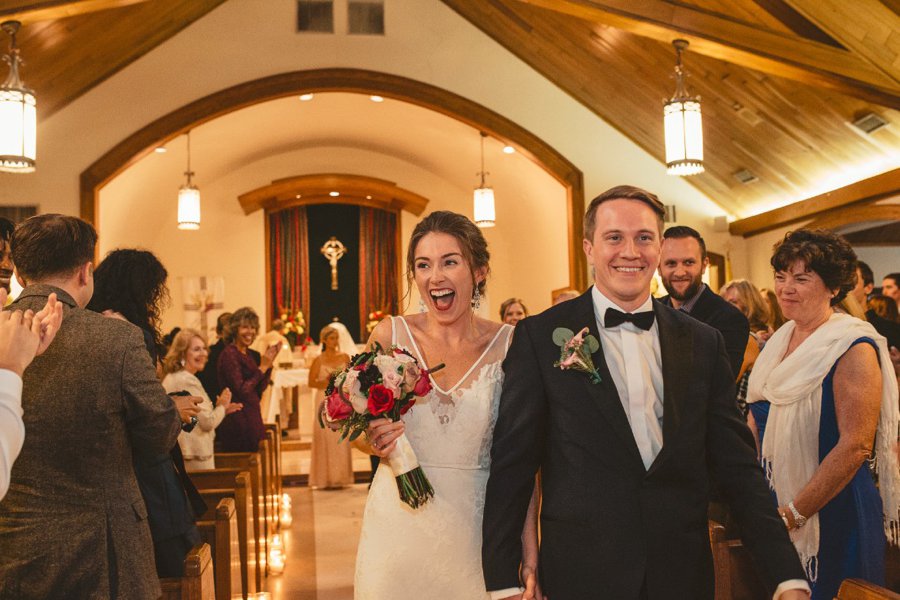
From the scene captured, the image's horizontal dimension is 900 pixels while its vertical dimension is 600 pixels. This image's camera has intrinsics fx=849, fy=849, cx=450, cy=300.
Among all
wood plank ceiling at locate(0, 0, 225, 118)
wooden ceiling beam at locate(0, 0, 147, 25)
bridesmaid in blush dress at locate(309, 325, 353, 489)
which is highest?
wood plank ceiling at locate(0, 0, 225, 118)

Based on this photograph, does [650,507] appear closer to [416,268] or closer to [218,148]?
[416,268]

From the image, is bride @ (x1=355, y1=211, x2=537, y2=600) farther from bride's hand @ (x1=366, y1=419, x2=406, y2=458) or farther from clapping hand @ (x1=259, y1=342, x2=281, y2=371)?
clapping hand @ (x1=259, y1=342, x2=281, y2=371)

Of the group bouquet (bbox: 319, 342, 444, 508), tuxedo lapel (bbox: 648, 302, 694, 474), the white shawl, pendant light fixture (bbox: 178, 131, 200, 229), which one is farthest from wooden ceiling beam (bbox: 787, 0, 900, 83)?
pendant light fixture (bbox: 178, 131, 200, 229)

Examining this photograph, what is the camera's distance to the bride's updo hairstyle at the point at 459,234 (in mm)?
2574

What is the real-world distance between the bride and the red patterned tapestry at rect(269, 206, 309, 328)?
11420 millimetres

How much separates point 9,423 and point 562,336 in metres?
1.18

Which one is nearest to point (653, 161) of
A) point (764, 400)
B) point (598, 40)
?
point (598, 40)

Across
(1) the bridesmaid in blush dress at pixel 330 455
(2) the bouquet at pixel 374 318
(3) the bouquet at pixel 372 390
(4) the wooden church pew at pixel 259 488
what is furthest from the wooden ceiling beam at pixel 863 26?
(2) the bouquet at pixel 374 318

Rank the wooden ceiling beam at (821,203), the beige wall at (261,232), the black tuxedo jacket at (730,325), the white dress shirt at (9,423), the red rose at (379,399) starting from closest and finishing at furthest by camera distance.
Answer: the white dress shirt at (9,423)
the red rose at (379,399)
the black tuxedo jacket at (730,325)
the wooden ceiling beam at (821,203)
the beige wall at (261,232)

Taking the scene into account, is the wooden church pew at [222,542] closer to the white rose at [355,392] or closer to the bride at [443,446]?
the bride at [443,446]

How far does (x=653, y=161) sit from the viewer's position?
8750mm

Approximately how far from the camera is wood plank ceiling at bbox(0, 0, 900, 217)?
5801 mm

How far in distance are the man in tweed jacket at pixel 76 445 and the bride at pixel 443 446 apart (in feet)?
2.17

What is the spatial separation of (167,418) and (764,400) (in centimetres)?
206
